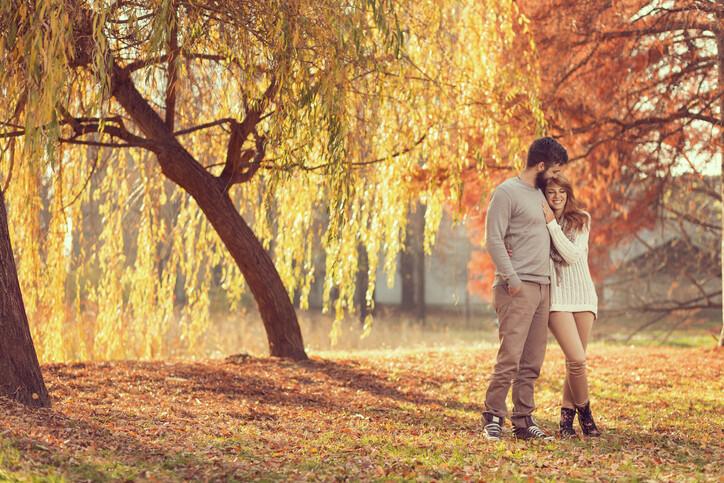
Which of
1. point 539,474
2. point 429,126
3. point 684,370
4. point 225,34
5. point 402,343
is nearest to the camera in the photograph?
point 539,474

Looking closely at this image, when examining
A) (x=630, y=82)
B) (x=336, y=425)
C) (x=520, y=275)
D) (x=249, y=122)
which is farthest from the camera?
(x=630, y=82)

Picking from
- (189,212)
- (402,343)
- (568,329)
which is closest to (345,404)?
(568,329)

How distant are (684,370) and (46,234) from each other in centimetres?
628

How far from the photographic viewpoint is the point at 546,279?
4.82m

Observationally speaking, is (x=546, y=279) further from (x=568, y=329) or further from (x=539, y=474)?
(x=539, y=474)

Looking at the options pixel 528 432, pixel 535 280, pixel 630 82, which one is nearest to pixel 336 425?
pixel 528 432

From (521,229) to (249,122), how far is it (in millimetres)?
3491

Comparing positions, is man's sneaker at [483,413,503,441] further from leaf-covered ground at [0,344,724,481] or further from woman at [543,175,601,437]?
woman at [543,175,601,437]

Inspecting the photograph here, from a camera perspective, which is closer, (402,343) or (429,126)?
(429,126)

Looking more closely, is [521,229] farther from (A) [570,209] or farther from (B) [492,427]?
(B) [492,427]

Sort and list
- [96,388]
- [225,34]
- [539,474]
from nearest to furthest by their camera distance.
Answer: [539,474] → [225,34] → [96,388]

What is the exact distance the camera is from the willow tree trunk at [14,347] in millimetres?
5055

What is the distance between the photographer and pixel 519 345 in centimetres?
476

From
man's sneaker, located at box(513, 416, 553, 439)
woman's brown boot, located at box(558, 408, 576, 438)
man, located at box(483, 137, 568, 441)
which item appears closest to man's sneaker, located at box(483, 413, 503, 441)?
man, located at box(483, 137, 568, 441)
